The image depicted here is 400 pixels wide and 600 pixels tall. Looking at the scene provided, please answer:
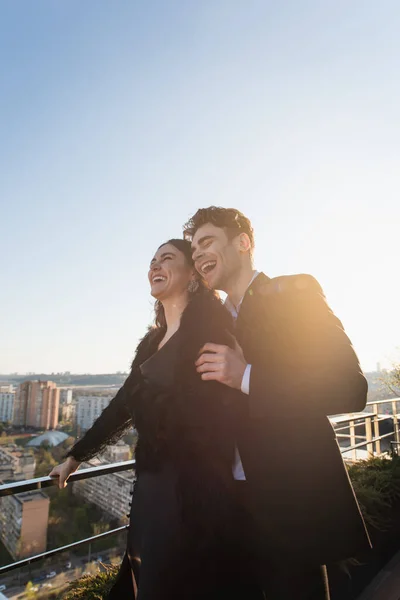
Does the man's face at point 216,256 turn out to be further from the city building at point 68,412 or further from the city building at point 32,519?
the city building at point 68,412

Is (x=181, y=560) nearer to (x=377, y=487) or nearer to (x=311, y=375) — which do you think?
(x=311, y=375)

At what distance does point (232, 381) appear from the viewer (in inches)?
36.7

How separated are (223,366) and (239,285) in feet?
1.42

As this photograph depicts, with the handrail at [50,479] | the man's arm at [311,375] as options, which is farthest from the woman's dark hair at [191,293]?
the handrail at [50,479]

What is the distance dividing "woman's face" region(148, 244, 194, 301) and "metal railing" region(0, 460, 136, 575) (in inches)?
26.8

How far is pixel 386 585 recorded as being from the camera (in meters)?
2.62

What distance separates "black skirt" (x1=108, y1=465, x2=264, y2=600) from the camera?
93cm

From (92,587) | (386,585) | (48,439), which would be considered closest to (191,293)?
(92,587)

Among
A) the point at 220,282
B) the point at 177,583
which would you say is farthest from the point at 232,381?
the point at 177,583

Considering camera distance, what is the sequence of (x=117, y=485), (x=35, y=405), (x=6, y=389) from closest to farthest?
(x=117, y=485) → (x=35, y=405) → (x=6, y=389)

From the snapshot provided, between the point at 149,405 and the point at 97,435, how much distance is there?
0.52 metres

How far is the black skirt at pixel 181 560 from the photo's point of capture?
927 mm

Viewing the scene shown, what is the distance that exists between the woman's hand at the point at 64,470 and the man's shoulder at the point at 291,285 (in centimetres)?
112

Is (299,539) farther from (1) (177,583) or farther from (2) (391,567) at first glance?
(2) (391,567)
